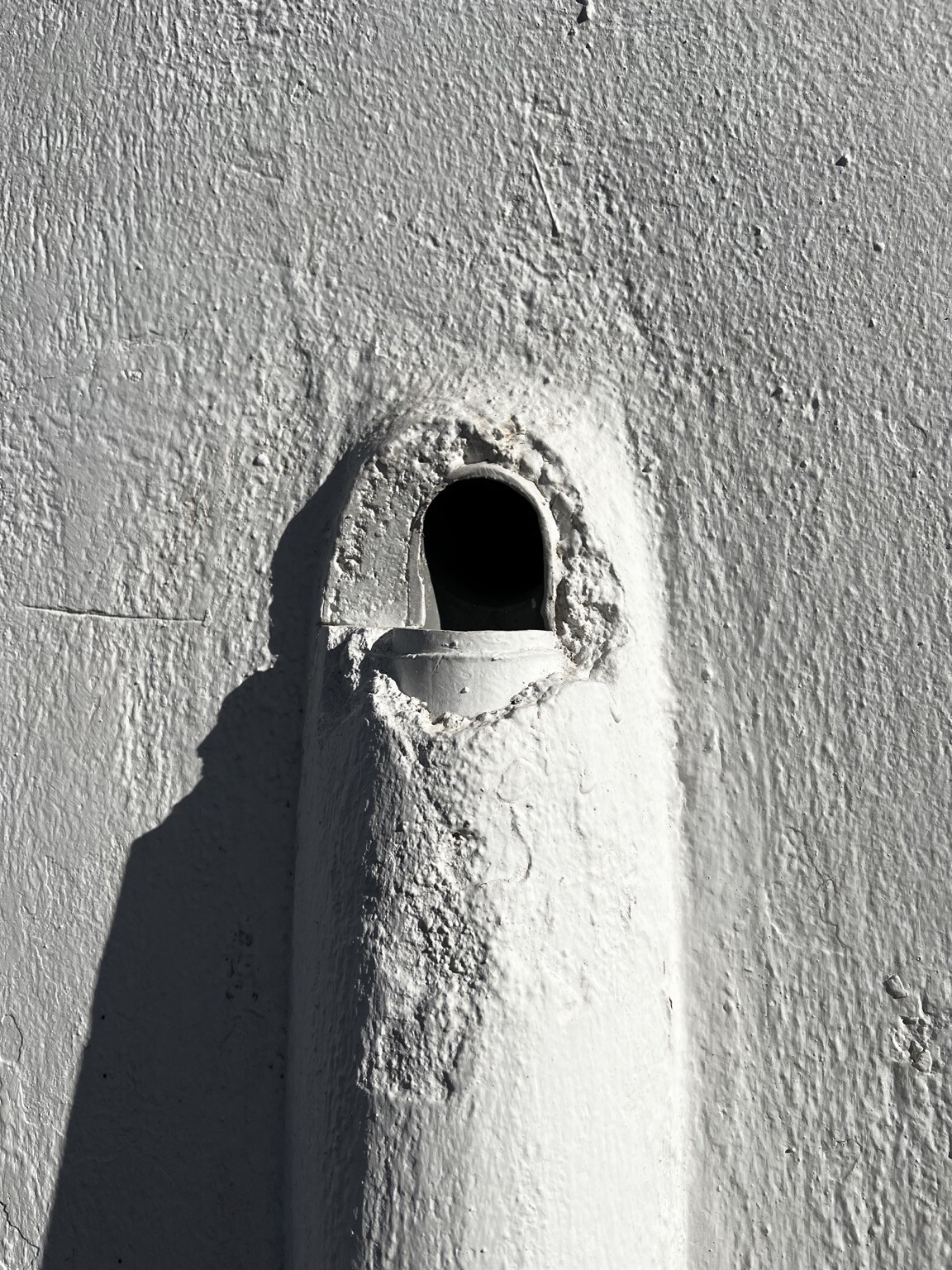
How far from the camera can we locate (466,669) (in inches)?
41.9

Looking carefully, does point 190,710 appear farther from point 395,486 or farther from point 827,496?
point 827,496

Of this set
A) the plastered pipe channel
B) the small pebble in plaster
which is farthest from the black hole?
the small pebble in plaster

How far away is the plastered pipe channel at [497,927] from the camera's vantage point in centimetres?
97

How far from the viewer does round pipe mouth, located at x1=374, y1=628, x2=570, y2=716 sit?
1.07m

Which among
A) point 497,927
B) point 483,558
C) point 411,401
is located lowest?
point 497,927

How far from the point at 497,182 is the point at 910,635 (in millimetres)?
679

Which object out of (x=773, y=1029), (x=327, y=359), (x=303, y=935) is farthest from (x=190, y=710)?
(x=773, y=1029)

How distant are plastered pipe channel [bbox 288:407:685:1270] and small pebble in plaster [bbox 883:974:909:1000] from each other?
0.21m

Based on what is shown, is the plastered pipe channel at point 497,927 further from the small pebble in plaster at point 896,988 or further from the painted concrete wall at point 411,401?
the small pebble in plaster at point 896,988

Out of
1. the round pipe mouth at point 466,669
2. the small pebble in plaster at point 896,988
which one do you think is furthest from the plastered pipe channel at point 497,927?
the small pebble in plaster at point 896,988

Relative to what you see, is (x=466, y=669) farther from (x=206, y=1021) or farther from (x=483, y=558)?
(x=206, y=1021)

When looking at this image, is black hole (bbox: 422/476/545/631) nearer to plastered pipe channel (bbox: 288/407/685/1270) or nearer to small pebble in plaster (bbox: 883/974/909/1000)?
plastered pipe channel (bbox: 288/407/685/1270)

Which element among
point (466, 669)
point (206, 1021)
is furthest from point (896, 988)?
point (206, 1021)

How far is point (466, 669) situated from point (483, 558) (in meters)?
0.27
